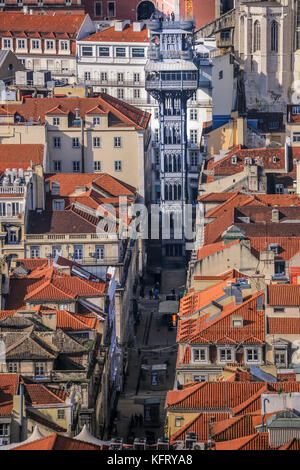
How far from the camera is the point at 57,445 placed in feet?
258

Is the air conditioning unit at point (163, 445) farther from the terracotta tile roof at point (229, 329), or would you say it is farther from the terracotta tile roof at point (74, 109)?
the terracotta tile roof at point (74, 109)

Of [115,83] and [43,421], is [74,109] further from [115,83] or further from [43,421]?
[43,421]

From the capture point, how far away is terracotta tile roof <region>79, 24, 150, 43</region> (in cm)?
19262

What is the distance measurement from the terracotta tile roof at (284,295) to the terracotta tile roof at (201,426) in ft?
43.3

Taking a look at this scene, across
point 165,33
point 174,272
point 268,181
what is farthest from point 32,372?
point 165,33

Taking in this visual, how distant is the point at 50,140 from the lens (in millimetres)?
160125

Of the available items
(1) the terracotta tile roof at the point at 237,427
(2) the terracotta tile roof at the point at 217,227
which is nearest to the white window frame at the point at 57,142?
(2) the terracotta tile roof at the point at 217,227

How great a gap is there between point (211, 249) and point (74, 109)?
41.0 metres

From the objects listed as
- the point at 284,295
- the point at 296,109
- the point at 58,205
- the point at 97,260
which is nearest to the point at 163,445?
the point at 284,295

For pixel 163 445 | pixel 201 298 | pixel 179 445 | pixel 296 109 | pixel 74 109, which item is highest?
pixel 74 109

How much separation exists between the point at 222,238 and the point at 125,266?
11.3 m

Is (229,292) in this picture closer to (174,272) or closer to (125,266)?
(125,266)

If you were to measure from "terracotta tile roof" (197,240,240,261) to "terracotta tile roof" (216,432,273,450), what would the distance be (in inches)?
1404

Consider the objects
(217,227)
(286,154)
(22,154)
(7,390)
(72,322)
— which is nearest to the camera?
(7,390)
